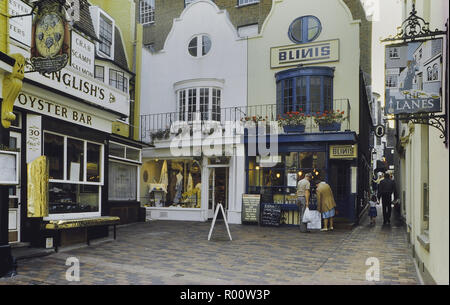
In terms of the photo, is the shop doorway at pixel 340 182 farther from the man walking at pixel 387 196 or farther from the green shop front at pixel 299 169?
the man walking at pixel 387 196

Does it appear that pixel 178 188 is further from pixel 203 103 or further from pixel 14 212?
pixel 14 212

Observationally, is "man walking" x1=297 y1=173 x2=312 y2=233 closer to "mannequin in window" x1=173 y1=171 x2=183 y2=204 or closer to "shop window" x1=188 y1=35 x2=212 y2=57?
"mannequin in window" x1=173 y1=171 x2=183 y2=204

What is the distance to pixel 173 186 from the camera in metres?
17.7

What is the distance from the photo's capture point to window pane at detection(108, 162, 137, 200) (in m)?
14.1

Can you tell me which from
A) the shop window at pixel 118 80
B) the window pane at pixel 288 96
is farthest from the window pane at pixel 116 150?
the window pane at pixel 288 96

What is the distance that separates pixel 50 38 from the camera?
7.01m

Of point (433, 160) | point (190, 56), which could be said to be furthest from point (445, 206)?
point (190, 56)

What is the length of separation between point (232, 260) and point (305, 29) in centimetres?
1082

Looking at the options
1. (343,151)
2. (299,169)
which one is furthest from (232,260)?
(343,151)

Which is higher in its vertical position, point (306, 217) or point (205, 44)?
point (205, 44)

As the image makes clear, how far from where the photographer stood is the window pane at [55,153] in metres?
9.03

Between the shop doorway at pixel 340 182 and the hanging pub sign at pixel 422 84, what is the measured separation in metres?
9.64

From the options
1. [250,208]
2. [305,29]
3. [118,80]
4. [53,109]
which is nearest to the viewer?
[53,109]
